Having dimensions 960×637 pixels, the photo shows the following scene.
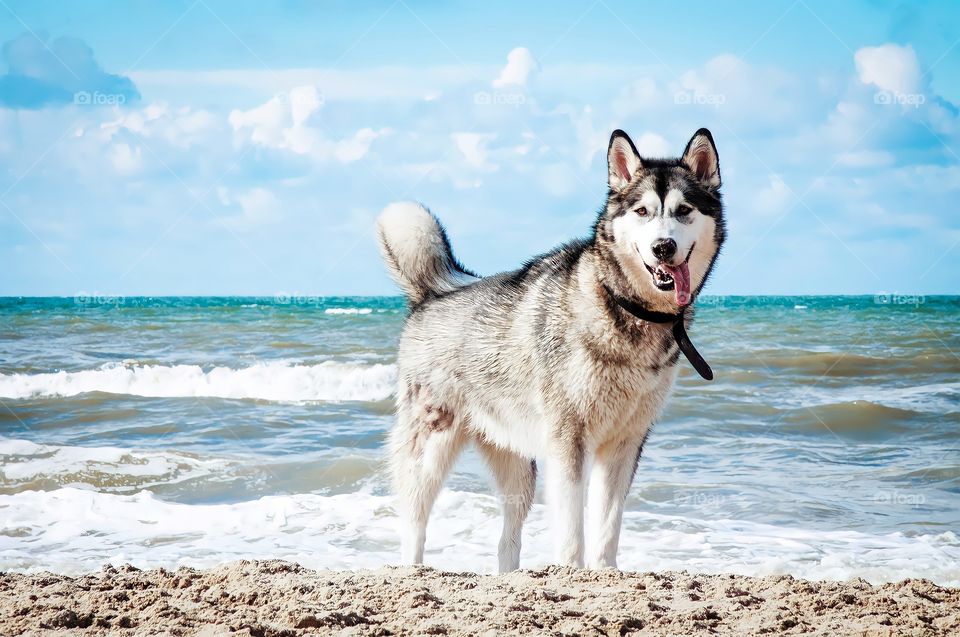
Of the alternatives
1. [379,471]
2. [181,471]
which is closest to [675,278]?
[379,471]

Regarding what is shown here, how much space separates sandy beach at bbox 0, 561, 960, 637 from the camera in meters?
3.44

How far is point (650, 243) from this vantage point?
152 inches

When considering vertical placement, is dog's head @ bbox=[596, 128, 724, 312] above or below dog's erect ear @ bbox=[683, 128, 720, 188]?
below

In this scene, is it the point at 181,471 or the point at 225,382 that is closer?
the point at 181,471

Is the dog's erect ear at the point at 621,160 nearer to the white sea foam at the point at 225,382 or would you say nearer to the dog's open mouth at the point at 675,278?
the dog's open mouth at the point at 675,278

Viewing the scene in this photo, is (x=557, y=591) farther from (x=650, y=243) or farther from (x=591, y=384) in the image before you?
(x=650, y=243)

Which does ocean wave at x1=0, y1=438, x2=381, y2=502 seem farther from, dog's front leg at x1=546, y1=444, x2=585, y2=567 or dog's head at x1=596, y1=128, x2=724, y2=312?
dog's head at x1=596, y1=128, x2=724, y2=312

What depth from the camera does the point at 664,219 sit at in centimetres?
391

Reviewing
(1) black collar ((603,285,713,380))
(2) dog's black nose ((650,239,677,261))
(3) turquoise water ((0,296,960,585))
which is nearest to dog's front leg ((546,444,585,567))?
(1) black collar ((603,285,713,380))

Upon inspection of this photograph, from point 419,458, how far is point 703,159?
2151 millimetres

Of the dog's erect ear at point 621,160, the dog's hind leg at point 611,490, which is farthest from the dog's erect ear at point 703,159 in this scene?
the dog's hind leg at point 611,490

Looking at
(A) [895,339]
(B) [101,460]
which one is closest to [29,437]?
(B) [101,460]

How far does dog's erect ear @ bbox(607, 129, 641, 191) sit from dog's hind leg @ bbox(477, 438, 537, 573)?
5.31 ft

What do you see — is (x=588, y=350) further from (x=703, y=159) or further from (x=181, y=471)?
(x=181, y=471)
